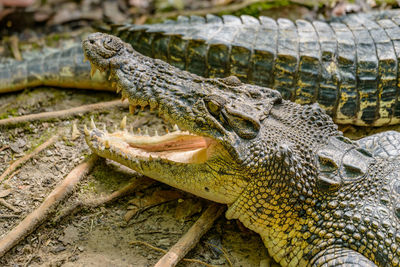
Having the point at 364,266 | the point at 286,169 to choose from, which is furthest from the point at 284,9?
the point at 364,266

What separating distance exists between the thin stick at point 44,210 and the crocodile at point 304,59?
1498mm

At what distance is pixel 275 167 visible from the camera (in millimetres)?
2738

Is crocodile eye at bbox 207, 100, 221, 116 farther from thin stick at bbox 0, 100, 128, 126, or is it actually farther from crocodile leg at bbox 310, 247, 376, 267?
thin stick at bbox 0, 100, 128, 126

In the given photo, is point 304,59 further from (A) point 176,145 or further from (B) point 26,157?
(B) point 26,157

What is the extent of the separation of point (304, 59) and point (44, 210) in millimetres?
2676

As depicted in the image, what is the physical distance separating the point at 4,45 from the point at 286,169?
4.01 meters

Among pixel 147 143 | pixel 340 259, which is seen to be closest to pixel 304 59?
pixel 147 143

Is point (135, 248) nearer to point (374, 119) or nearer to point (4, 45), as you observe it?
point (374, 119)

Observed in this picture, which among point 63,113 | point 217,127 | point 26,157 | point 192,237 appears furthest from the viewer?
point 63,113

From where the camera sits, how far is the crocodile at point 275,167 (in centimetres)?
272

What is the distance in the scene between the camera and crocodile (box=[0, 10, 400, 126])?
4.04 m

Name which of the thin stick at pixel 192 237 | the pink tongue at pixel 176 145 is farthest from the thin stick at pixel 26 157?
the thin stick at pixel 192 237

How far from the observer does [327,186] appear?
2.73 metres

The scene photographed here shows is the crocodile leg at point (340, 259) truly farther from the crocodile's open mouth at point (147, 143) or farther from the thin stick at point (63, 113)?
the thin stick at point (63, 113)
